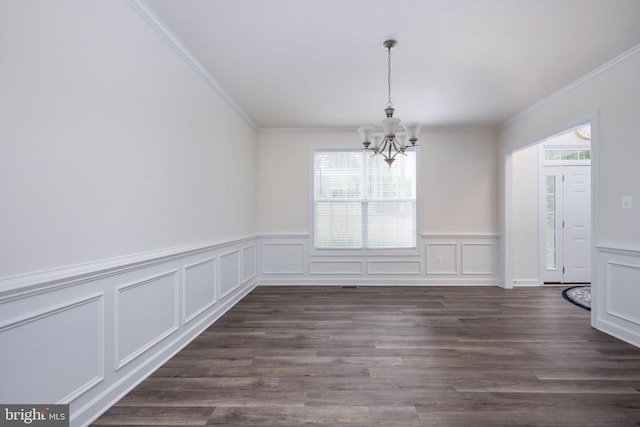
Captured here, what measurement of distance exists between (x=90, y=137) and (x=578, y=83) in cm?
450

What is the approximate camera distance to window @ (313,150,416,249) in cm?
496

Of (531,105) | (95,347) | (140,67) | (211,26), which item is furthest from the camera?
(531,105)

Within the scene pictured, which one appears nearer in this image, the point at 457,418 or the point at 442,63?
the point at 457,418

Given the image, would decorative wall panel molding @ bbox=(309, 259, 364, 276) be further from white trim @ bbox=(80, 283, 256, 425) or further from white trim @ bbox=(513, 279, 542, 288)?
white trim @ bbox=(513, 279, 542, 288)

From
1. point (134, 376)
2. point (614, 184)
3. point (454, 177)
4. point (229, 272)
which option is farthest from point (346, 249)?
point (134, 376)

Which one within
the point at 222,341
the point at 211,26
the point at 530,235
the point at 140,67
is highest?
the point at 211,26

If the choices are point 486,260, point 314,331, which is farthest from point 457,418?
point 486,260

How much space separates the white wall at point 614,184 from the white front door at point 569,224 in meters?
2.00

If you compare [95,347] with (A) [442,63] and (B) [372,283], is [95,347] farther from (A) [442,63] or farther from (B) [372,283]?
(B) [372,283]

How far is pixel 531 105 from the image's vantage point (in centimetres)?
394

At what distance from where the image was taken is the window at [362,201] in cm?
496

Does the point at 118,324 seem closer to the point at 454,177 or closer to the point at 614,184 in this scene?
the point at 614,184

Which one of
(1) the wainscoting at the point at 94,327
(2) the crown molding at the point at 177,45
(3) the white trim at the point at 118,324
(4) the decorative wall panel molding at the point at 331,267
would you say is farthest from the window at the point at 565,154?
(3) the white trim at the point at 118,324

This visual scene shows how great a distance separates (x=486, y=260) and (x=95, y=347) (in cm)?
516
